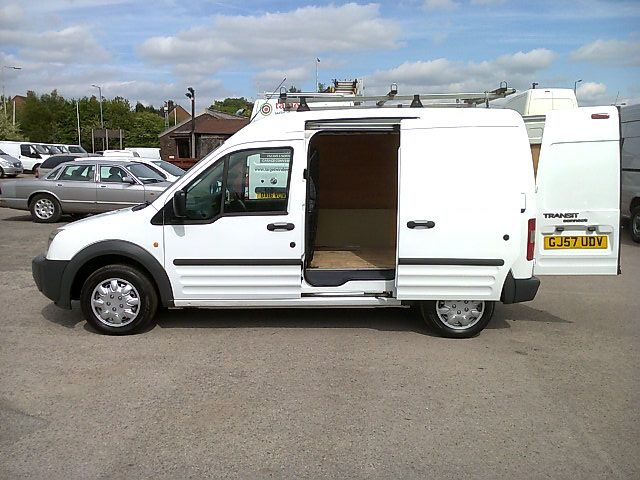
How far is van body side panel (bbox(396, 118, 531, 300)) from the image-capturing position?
5629 mm

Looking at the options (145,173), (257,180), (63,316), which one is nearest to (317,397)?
(257,180)

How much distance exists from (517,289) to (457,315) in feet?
2.09

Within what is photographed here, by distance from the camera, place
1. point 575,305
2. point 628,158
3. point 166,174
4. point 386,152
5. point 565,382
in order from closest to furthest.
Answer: point 565,382
point 575,305
point 386,152
point 628,158
point 166,174

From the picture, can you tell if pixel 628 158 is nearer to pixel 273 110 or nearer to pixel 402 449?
pixel 273 110

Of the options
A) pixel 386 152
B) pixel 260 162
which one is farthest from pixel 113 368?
pixel 386 152

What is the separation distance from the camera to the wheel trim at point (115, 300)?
19.4 ft

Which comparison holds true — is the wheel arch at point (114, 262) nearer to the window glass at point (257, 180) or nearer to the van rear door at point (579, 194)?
the window glass at point (257, 180)

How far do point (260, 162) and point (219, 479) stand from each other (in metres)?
3.25

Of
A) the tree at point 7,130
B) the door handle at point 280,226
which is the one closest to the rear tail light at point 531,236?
the door handle at point 280,226

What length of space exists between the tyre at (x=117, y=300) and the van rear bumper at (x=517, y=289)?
347cm

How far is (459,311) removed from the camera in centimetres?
597

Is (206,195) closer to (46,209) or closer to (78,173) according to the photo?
(78,173)

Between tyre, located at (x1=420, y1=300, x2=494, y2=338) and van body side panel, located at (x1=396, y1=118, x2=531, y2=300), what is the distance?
0.38 m

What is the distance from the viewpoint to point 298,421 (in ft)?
13.6
